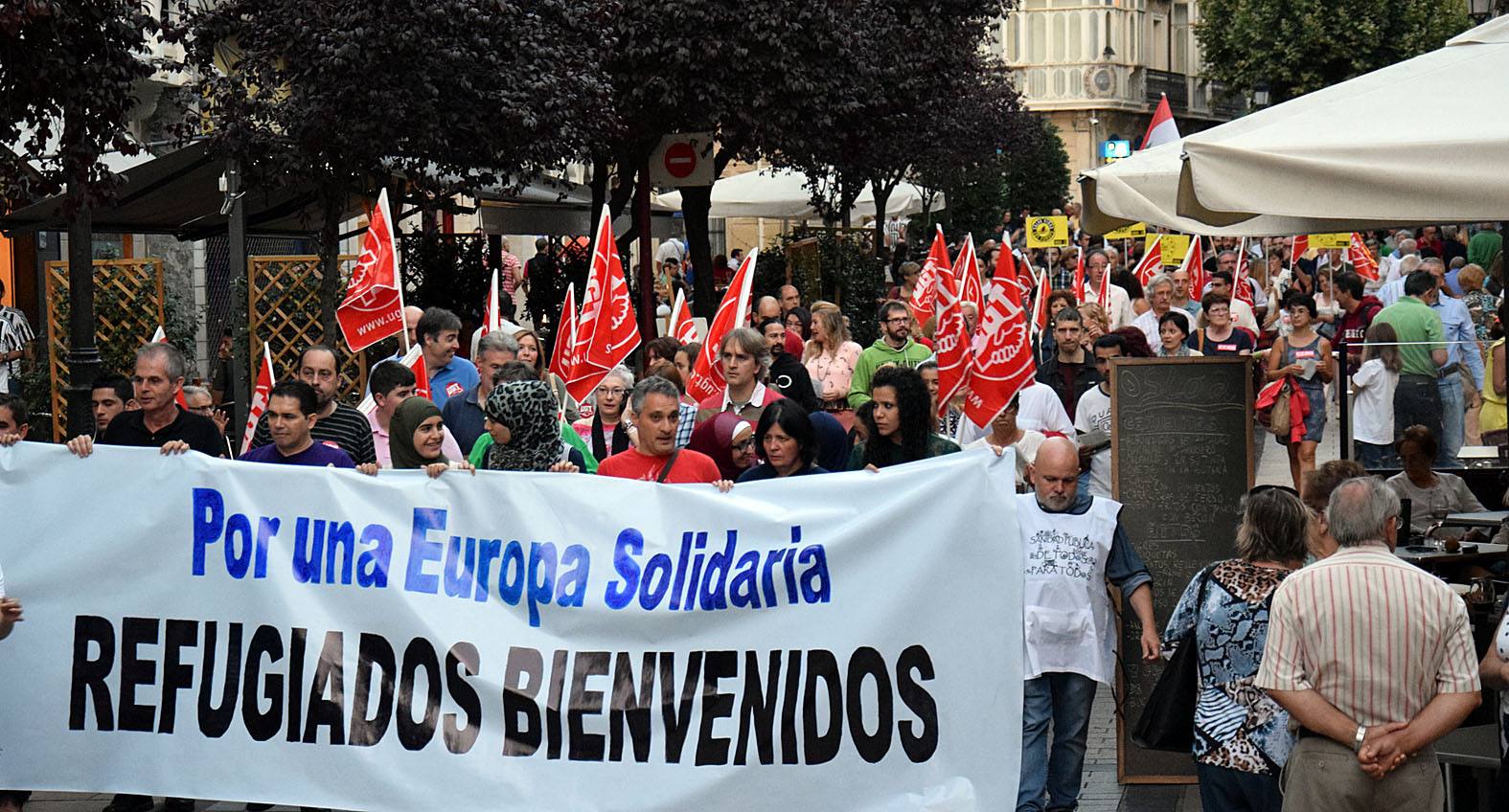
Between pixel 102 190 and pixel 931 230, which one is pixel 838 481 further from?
pixel 931 230

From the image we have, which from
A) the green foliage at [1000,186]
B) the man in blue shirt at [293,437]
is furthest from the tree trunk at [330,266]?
the green foliage at [1000,186]

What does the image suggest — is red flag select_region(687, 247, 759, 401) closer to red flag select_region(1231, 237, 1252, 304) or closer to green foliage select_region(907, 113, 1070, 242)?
red flag select_region(1231, 237, 1252, 304)

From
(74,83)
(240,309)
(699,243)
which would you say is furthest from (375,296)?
(699,243)

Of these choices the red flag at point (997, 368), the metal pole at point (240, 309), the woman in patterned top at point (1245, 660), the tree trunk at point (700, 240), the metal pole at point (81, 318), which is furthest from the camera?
the tree trunk at point (700, 240)

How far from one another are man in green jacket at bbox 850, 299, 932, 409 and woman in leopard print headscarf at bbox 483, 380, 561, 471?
4.26 meters

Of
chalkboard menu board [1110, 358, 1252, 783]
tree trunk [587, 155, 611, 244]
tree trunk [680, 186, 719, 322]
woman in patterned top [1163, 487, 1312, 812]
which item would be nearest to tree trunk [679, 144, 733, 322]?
tree trunk [680, 186, 719, 322]

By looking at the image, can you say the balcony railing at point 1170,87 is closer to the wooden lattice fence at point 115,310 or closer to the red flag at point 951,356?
the wooden lattice fence at point 115,310

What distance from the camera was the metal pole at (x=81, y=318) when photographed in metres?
11.6

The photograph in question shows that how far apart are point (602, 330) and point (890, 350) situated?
1.84 meters

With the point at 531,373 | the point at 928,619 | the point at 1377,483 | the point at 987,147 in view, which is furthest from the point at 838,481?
the point at 987,147

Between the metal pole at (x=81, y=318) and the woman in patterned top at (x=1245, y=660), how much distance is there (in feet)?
24.8

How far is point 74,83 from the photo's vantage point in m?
10.3

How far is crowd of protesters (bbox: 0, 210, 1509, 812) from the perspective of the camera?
210 inches

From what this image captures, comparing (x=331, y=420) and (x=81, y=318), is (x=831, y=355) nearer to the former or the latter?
(x=81, y=318)
